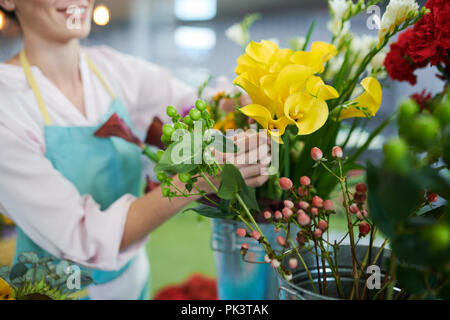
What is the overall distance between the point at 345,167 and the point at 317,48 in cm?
17

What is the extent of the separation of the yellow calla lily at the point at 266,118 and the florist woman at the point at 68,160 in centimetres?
7

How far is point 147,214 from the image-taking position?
0.47 m

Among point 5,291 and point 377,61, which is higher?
point 377,61

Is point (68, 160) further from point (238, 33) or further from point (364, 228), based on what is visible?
point (364, 228)

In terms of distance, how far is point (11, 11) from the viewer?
0.49 metres

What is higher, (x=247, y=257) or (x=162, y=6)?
(x=162, y=6)

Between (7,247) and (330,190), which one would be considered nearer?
(330,190)

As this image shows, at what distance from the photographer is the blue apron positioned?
0.54m

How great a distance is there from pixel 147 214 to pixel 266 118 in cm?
25

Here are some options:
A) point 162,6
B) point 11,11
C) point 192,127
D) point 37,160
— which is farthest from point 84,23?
point 162,6

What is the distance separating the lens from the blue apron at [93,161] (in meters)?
0.54

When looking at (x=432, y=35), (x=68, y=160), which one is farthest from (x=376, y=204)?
(x=68, y=160)

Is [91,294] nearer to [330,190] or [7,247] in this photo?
[7,247]
